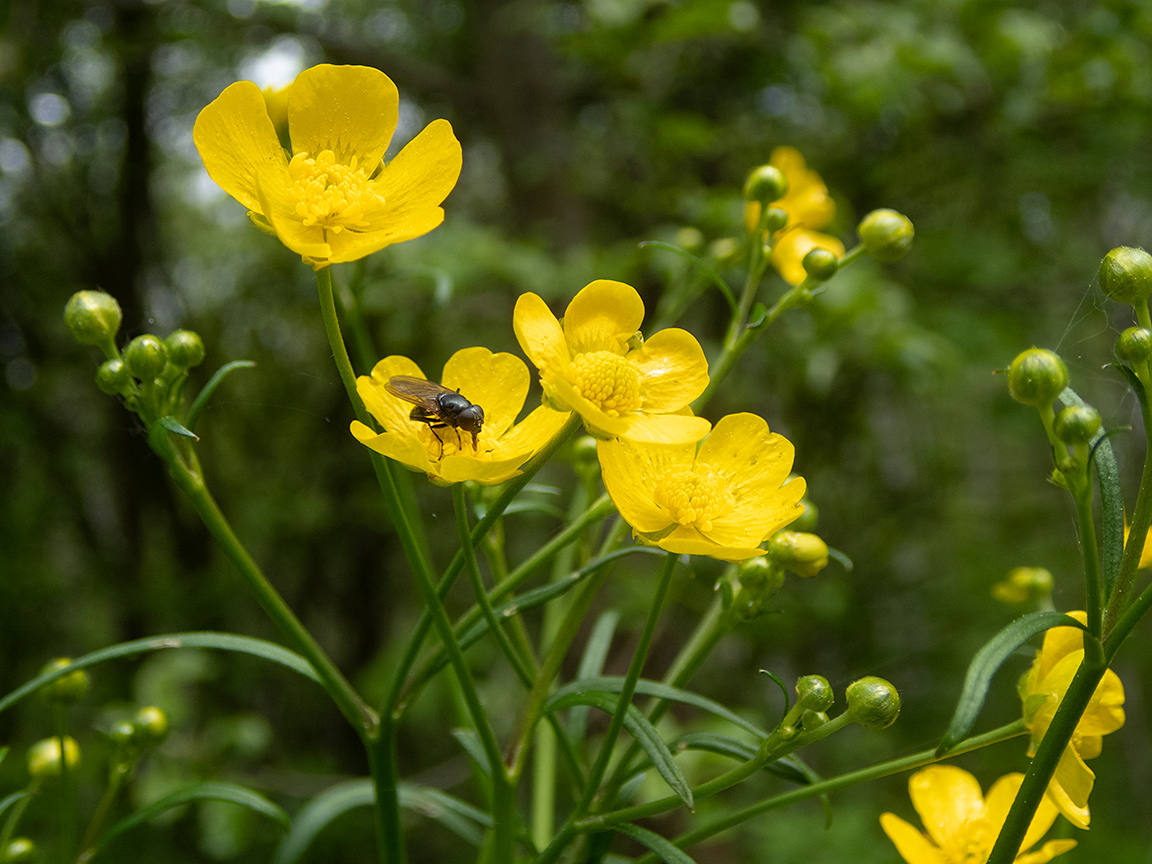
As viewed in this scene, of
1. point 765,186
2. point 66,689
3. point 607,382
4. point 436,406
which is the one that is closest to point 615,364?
point 607,382

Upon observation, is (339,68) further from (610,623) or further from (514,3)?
(514,3)

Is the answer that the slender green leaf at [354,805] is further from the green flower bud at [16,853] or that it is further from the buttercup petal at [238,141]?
the buttercup petal at [238,141]

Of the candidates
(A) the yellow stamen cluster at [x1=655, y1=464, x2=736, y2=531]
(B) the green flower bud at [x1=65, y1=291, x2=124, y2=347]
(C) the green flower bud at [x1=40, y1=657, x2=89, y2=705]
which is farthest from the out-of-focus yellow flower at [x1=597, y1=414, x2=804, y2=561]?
(C) the green flower bud at [x1=40, y1=657, x2=89, y2=705]

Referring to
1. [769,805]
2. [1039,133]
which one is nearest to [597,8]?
[1039,133]

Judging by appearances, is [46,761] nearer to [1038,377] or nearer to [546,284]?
[1038,377]

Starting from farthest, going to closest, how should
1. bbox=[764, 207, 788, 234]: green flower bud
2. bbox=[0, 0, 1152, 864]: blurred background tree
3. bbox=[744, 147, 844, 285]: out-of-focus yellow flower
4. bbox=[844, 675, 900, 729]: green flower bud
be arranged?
1. bbox=[0, 0, 1152, 864]: blurred background tree
2. bbox=[744, 147, 844, 285]: out-of-focus yellow flower
3. bbox=[764, 207, 788, 234]: green flower bud
4. bbox=[844, 675, 900, 729]: green flower bud

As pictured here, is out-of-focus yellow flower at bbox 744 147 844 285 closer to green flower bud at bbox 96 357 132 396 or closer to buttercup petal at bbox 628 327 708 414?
buttercup petal at bbox 628 327 708 414
